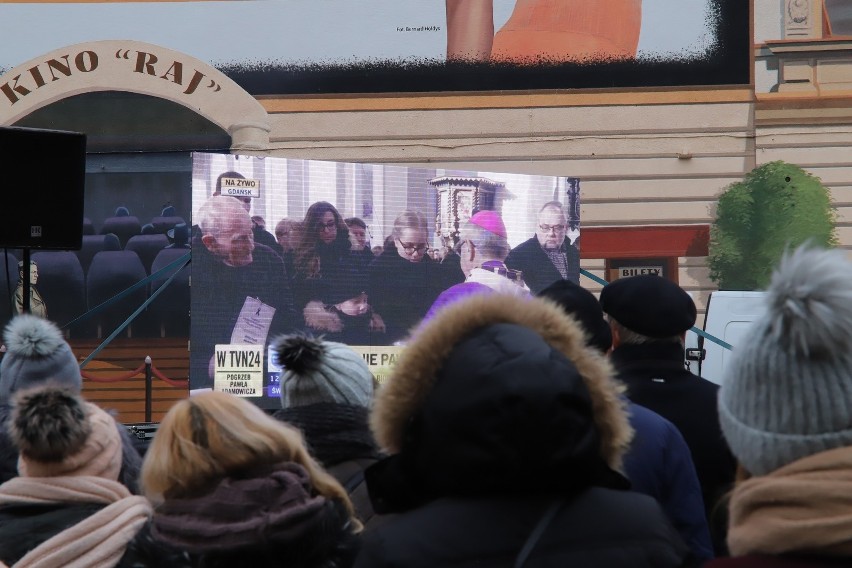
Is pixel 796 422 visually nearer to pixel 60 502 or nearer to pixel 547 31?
pixel 60 502

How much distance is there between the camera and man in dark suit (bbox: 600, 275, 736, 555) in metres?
3.69

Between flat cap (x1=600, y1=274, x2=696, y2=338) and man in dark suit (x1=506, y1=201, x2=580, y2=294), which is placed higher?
man in dark suit (x1=506, y1=201, x2=580, y2=294)

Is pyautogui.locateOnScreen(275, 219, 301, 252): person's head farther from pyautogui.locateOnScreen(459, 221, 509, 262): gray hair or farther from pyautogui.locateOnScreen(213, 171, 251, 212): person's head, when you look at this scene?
pyautogui.locateOnScreen(459, 221, 509, 262): gray hair

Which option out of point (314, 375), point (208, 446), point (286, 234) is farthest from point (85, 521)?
point (286, 234)

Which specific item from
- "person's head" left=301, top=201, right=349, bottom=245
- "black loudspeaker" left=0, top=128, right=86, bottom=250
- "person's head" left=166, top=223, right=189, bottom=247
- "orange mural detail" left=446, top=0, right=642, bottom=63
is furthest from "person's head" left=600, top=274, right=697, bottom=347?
"orange mural detail" left=446, top=0, right=642, bottom=63

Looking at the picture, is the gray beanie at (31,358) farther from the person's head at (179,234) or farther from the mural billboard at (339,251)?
the person's head at (179,234)

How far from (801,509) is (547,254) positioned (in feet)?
24.9

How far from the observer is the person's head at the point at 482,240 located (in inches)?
349

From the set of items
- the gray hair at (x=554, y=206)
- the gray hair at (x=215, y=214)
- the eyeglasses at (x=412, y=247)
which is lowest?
the eyeglasses at (x=412, y=247)

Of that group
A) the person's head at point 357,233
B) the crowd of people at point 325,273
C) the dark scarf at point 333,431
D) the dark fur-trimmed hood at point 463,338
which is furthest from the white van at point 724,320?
the dark fur-trimmed hood at point 463,338

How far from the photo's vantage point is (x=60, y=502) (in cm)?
276

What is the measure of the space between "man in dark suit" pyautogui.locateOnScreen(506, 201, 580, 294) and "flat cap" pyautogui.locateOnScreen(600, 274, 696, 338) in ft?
16.7

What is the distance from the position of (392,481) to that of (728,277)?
51.9 feet

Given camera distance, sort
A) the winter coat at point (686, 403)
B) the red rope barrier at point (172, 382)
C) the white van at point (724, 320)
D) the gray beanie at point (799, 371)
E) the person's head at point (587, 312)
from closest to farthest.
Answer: the gray beanie at point (799, 371), the winter coat at point (686, 403), the person's head at point (587, 312), the white van at point (724, 320), the red rope barrier at point (172, 382)
